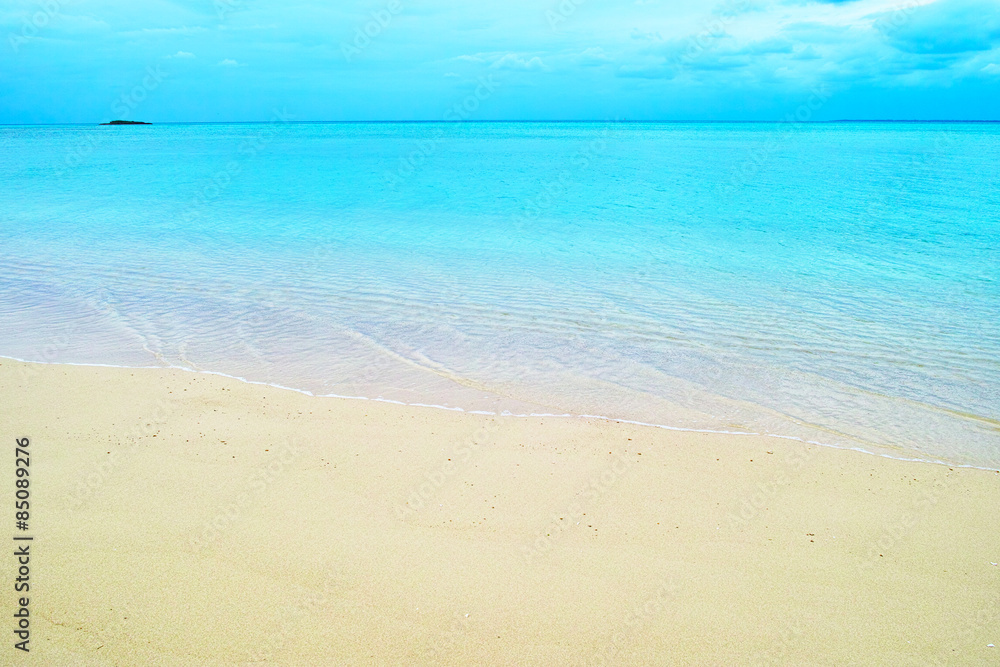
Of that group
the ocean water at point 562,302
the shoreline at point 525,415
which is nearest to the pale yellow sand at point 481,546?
the shoreline at point 525,415

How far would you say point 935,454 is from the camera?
588 cm

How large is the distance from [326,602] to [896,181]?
115 feet

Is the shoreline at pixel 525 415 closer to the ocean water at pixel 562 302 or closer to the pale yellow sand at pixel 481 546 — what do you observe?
the ocean water at pixel 562 302

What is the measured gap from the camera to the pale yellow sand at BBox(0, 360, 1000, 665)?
348 cm

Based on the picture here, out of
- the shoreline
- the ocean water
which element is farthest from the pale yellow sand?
the ocean water

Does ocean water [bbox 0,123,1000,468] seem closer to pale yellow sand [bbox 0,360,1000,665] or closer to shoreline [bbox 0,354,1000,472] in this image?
shoreline [bbox 0,354,1000,472]

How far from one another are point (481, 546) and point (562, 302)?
23.3ft

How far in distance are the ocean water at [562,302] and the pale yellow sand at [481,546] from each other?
1127 millimetres

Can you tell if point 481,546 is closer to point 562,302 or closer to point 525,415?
point 525,415

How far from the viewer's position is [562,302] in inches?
432

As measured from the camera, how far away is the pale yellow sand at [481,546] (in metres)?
3.48

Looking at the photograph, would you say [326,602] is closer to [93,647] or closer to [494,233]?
[93,647]

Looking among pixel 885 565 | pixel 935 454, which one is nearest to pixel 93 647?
pixel 885 565

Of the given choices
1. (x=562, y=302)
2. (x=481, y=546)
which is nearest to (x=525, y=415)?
(x=481, y=546)
